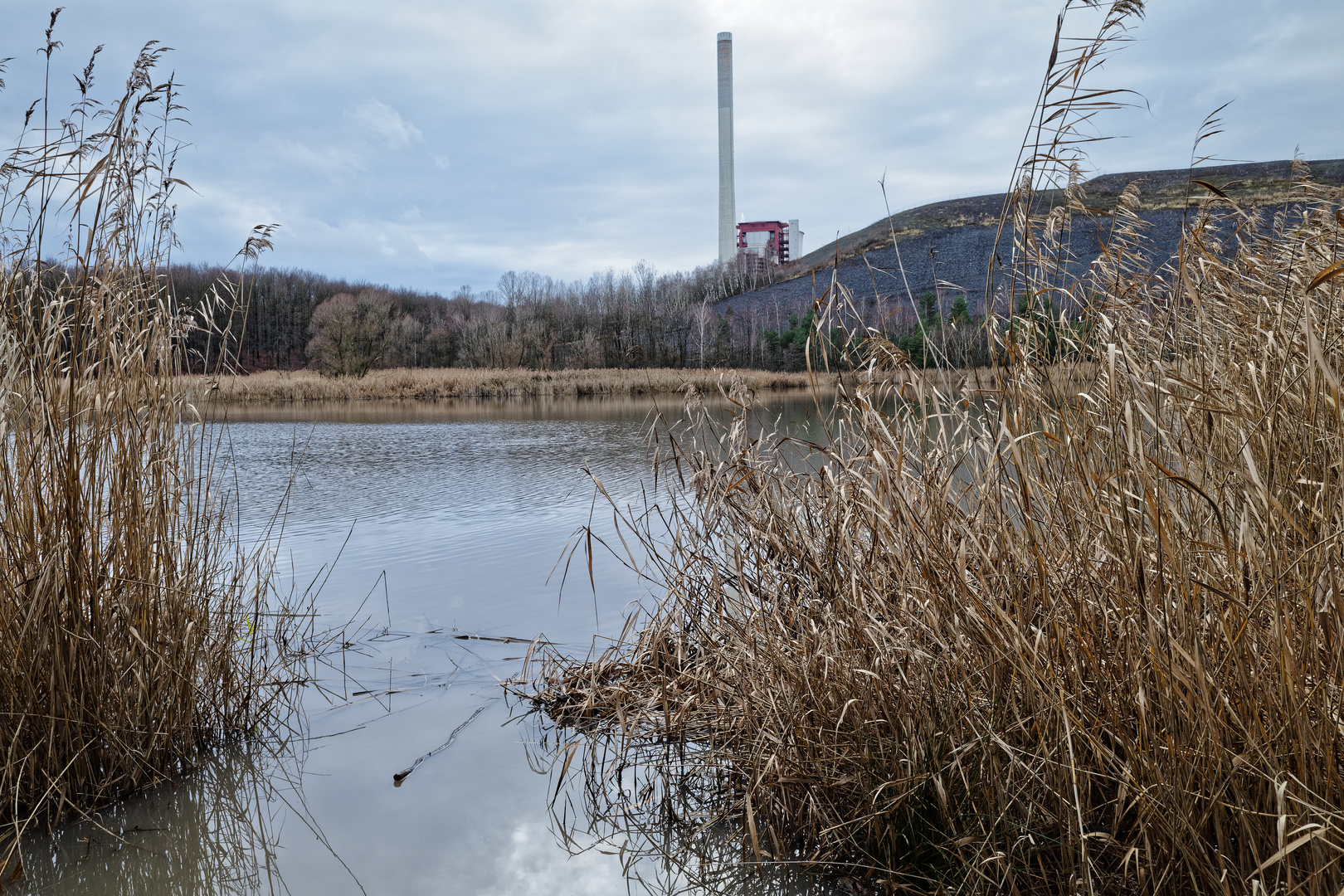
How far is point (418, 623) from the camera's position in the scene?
4.04m

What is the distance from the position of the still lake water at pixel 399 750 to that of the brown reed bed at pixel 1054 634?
266mm

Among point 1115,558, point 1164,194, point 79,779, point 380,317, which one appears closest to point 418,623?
→ point 79,779

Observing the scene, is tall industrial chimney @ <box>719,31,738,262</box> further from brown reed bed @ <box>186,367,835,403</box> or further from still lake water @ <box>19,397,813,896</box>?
still lake water @ <box>19,397,813,896</box>

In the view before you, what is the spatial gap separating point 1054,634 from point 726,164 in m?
67.7

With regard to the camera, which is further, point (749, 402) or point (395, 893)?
point (749, 402)

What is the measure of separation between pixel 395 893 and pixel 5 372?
5.56ft

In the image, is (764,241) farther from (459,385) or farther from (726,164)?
(459,385)

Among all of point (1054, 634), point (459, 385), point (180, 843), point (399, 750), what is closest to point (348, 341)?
point (459, 385)

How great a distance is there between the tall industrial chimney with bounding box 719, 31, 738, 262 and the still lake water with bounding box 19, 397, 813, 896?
59244 millimetres

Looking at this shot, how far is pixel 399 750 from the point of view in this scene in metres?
2.68

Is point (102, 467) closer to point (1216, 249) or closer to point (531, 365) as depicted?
point (1216, 249)

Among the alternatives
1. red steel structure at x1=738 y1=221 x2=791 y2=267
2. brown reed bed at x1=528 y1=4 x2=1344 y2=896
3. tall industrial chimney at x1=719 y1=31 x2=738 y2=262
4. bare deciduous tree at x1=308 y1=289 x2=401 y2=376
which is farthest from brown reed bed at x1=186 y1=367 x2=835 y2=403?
tall industrial chimney at x1=719 y1=31 x2=738 y2=262

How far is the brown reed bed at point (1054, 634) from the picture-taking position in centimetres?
127

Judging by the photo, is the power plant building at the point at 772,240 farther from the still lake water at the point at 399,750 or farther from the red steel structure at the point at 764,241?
the still lake water at the point at 399,750
